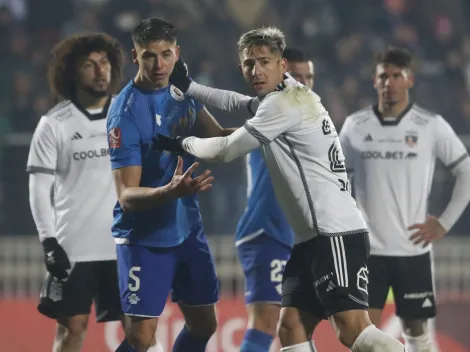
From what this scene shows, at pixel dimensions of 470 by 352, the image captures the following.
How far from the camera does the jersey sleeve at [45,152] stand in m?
7.17

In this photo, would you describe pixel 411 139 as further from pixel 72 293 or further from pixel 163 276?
pixel 72 293

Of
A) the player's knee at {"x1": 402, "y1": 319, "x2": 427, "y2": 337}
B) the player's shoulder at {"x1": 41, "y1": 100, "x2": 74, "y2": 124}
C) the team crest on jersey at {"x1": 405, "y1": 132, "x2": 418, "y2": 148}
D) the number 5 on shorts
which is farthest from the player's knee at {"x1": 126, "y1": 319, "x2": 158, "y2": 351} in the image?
the team crest on jersey at {"x1": 405, "y1": 132, "x2": 418, "y2": 148}

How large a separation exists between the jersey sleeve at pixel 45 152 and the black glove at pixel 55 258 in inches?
18.4

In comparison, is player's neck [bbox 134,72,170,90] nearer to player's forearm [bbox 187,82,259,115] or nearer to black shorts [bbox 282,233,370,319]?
player's forearm [bbox 187,82,259,115]

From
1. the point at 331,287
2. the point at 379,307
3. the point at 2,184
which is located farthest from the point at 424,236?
the point at 2,184

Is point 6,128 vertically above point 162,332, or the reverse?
point 6,128

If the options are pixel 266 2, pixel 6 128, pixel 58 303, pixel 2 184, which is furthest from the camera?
pixel 266 2

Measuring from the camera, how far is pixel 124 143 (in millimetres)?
6078

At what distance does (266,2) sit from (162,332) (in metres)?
6.05

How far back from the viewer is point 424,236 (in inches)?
298

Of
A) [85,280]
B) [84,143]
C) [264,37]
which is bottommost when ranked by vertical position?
[85,280]

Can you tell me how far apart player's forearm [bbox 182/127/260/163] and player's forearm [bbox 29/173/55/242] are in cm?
157

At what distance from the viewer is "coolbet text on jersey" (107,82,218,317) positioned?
6.14 m

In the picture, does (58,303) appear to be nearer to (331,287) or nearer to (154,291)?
(154,291)
